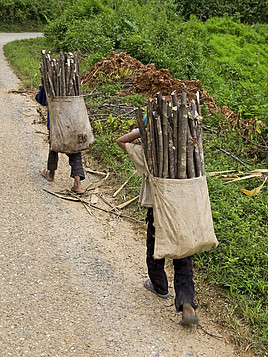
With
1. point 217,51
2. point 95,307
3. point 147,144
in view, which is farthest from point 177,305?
point 217,51

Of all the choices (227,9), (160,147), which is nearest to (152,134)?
(160,147)

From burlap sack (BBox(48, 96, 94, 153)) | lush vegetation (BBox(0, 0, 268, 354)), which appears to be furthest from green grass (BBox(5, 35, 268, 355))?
burlap sack (BBox(48, 96, 94, 153))

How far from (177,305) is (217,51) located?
13093 millimetres

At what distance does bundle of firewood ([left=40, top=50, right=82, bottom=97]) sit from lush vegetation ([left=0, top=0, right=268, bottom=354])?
141cm

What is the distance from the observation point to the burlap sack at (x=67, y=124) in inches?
201

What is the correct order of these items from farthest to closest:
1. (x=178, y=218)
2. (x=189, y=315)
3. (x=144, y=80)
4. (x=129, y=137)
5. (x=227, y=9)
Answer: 1. (x=227, y=9)
2. (x=144, y=80)
3. (x=129, y=137)
4. (x=189, y=315)
5. (x=178, y=218)

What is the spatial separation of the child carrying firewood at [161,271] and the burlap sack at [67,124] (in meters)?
1.70

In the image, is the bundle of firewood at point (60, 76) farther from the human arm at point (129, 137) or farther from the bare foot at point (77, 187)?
the human arm at point (129, 137)

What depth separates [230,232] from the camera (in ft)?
14.3

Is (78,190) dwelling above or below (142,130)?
below

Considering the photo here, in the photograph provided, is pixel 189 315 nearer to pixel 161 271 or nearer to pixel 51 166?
pixel 161 271

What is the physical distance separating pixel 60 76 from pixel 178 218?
271 cm

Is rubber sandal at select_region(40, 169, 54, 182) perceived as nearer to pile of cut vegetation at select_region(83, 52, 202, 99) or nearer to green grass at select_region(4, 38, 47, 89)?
pile of cut vegetation at select_region(83, 52, 202, 99)

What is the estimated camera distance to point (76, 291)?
11.9 feet
